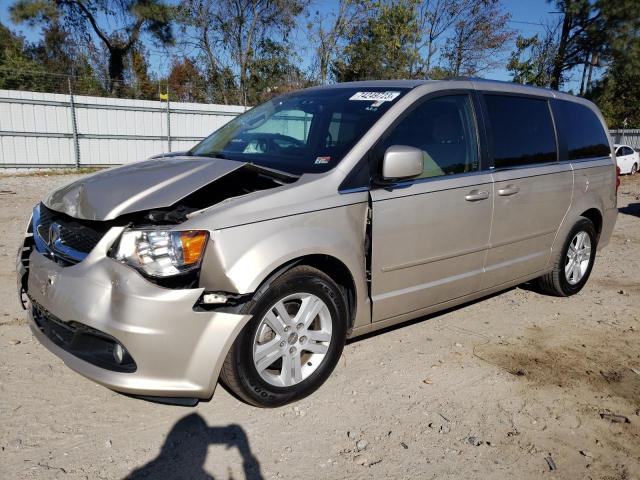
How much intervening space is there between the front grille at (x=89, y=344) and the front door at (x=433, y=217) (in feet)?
4.83

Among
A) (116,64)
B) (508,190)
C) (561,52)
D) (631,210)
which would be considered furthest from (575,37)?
(508,190)

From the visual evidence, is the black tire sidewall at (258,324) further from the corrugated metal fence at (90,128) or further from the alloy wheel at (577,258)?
the corrugated metal fence at (90,128)

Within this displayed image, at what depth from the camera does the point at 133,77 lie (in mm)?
25797

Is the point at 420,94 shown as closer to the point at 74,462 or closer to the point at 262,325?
the point at 262,325

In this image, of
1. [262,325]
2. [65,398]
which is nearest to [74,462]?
[65,398]

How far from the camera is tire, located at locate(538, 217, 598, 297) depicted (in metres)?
4.71

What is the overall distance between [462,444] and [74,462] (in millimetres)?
1854

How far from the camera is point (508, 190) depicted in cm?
384

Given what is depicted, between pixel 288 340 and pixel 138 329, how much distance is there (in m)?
0.81

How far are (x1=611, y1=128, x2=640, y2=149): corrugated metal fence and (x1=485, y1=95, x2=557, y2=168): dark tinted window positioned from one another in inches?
1134

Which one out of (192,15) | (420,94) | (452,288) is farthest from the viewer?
(192,15)

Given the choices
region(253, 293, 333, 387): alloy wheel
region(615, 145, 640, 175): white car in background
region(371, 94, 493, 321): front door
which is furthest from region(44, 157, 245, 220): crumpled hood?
region(615, 145, 640, 175): white car in background

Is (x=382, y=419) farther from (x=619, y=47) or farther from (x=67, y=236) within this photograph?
(x=619, y=47)

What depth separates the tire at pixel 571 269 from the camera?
4.71 meters
